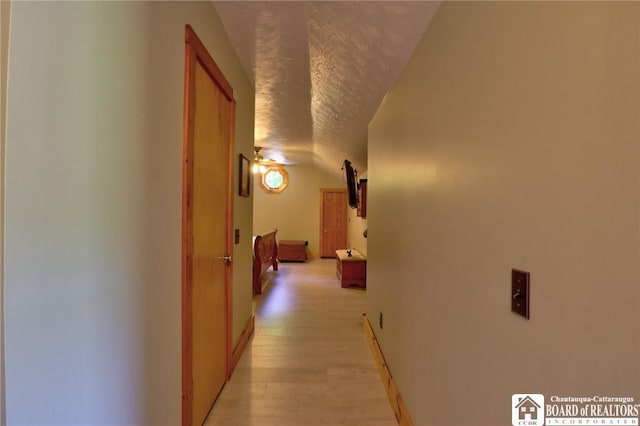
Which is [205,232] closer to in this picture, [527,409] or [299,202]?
[527,409]

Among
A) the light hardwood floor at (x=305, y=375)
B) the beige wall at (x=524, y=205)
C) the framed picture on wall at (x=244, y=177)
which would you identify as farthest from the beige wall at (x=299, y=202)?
the beige wall at (x=524, y=205)

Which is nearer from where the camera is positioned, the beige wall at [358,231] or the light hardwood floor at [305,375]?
the light hardwood floor at [305,375]

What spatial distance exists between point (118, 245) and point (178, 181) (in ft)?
1.48

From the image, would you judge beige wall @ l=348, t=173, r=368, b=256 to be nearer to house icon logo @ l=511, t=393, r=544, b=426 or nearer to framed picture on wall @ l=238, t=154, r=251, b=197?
framed picture on wall @ l=238, t=154, r=251, b=197

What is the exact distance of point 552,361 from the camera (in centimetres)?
69

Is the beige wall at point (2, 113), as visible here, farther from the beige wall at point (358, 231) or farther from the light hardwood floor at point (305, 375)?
the beige wall at point (358, 231)

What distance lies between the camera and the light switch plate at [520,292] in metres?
0.77

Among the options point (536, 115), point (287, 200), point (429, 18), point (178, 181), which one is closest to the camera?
point (536, 115)

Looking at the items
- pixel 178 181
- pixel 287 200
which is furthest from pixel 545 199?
pixel 287 200

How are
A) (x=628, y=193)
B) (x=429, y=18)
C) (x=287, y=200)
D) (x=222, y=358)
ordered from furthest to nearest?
(x=287, y=200) < (x=222, y=358) < (x=429, y=18) < (x=628, y=193)

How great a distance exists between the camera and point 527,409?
766mm

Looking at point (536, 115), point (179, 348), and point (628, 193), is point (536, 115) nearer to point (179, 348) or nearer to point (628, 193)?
point (628, 193)

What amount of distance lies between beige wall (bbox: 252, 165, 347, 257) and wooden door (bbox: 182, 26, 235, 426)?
6.26 meters
